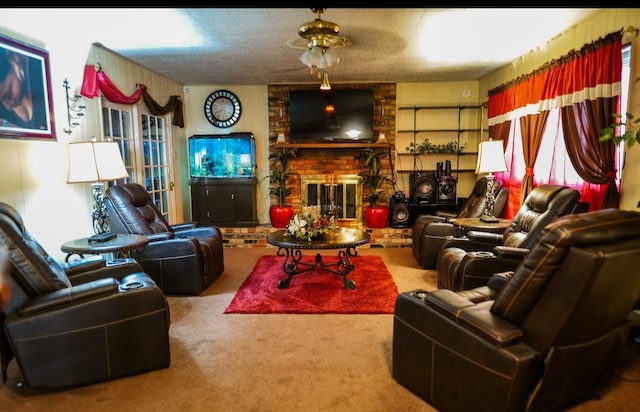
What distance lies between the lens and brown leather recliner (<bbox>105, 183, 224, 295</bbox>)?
3510mm

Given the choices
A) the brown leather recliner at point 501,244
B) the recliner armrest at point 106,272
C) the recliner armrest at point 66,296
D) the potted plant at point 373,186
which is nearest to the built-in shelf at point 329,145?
the potted plant at point 373,186

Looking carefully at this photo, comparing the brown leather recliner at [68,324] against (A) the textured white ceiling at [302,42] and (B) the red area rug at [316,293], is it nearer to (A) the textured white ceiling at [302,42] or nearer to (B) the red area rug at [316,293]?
(B) the red area rug at [316,293]

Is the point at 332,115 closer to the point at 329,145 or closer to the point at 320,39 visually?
the point at 329,145

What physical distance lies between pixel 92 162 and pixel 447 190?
15.4 feet

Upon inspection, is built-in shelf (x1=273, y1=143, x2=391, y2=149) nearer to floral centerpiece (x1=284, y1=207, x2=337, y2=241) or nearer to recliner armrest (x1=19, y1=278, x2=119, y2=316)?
floral centerpiece (x1=284, y1=207, x2=337, y2=241)

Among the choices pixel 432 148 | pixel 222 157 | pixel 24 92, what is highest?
pixel 24 92

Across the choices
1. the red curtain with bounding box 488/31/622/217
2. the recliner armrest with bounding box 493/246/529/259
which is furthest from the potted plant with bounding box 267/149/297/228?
the recliner armrest with bounding box 493/246/529/259

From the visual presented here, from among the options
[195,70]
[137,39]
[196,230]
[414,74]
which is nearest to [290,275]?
[196,230]

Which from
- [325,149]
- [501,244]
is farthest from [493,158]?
[325,149]

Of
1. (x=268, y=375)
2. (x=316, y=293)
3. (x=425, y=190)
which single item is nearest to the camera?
(x=268, y=375)

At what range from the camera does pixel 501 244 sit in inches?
134

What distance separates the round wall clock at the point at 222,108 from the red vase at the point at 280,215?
1.66m

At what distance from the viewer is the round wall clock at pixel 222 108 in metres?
6.30

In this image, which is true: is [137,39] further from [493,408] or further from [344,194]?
[493,408]
